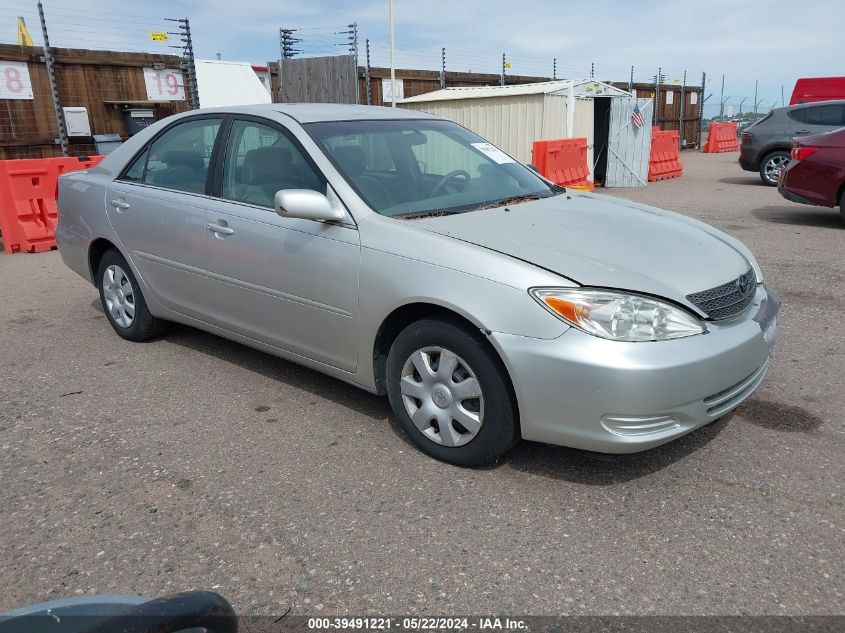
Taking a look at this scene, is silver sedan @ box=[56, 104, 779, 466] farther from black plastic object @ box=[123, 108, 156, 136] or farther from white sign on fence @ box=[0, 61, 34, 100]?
black plastic object @ box=[123, 108, 156, 136]

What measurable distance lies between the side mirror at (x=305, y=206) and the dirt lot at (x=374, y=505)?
111 centimetres

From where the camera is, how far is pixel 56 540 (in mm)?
2781

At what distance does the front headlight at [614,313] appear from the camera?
9.13 ft

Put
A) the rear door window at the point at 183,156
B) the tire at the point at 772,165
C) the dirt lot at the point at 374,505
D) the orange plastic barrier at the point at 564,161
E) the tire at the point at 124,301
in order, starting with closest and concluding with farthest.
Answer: the dirt lot at the point at 374,505, the rear door window at the point at 183,156, the tire at the point at 124,301, the orange plastic barrier at the point at 564,161, the tire at the point at 772,165

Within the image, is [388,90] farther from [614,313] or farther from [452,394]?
[614,313]

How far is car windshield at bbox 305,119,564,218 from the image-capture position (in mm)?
3686

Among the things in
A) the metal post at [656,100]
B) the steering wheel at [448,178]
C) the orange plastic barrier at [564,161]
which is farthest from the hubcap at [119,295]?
the metal post at [656,100]

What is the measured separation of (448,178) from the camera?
4.05m

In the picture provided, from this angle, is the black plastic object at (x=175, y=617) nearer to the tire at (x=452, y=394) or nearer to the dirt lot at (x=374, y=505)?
the dirt lot at (x=374, y=505)

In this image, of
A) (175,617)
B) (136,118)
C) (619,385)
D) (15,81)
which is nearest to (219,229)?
(619,385)

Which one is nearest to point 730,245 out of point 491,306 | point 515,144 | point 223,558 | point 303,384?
point 491,306

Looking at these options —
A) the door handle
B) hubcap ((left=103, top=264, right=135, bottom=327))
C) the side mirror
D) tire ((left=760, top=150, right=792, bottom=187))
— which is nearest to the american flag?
tire ((left=760, top=150, right=792, bottom=187))

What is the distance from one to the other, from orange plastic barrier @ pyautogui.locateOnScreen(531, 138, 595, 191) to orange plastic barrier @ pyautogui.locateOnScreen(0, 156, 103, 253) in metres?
6.95

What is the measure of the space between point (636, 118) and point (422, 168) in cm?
1185
